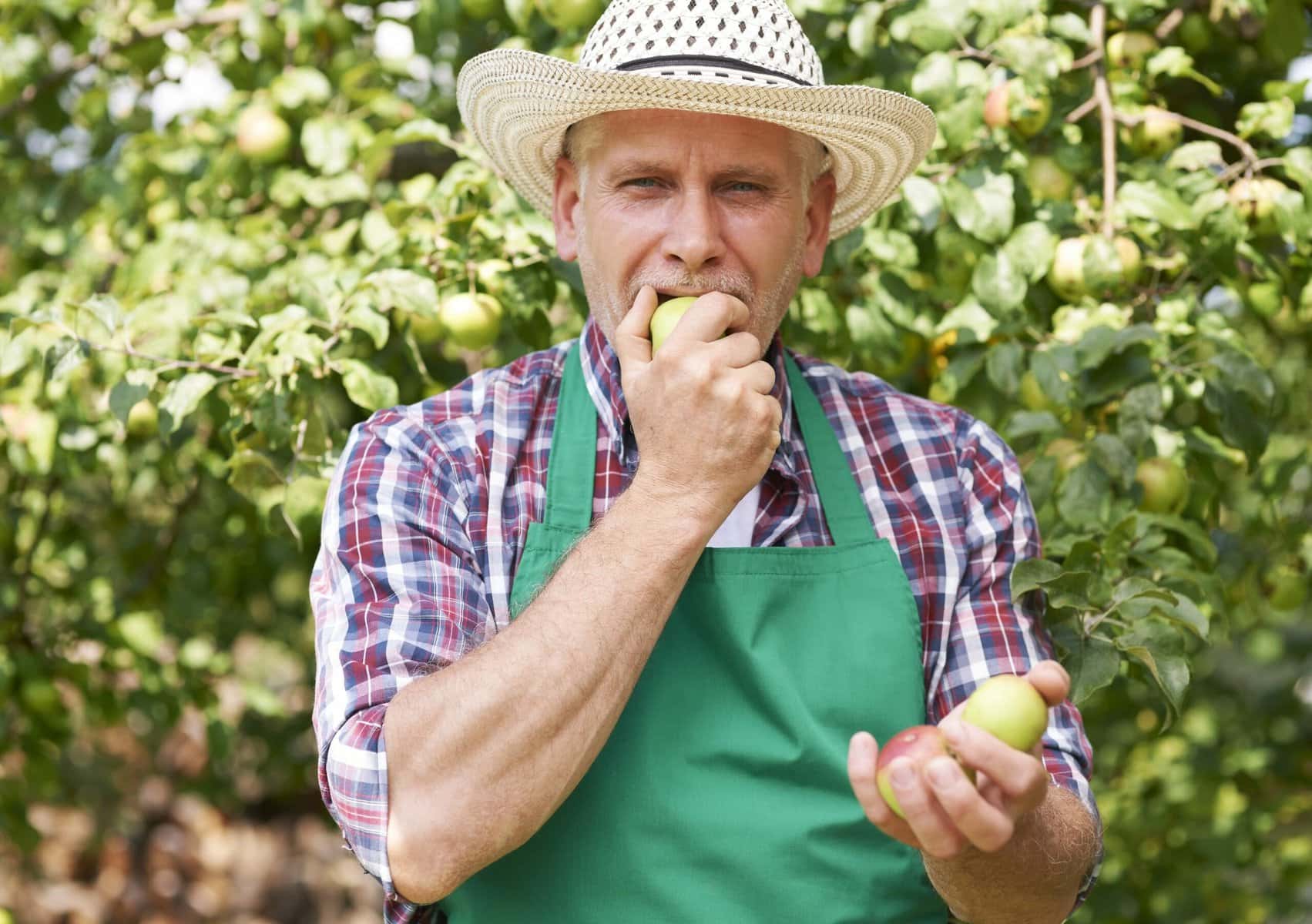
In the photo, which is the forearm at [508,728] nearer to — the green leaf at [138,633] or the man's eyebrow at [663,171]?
the man's eyebrow at [663,171]

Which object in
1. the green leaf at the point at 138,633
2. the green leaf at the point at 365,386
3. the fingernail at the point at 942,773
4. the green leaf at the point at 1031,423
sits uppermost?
the fingernail at the point at 942,773

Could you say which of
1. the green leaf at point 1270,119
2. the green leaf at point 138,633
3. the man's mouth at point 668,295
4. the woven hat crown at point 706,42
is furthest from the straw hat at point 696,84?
the green leaf at point 138,633

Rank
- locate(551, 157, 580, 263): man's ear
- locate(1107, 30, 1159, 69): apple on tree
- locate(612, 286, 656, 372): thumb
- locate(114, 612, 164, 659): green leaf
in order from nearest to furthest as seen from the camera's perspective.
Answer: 1. locate(612, 286, 656, 372): thumb
2. locate(551, 157, 580, 263): man's ear
3. locate(1107, 30, 1159, 69): apple on tree
4. locate(114, 612, 164, 659): green leaf

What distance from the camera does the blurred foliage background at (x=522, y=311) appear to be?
206cm

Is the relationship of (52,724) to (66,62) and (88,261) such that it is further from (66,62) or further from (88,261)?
(66,62)

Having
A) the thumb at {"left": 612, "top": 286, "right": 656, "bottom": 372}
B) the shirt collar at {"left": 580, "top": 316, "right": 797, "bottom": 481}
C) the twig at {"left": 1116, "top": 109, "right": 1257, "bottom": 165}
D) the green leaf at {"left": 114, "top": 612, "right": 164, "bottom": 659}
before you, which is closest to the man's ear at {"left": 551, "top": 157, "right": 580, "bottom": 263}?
the shirt collar at {"left": 580, "top": 316, "right": 797, "bottom": 481}

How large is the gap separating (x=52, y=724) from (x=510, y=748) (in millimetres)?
1953

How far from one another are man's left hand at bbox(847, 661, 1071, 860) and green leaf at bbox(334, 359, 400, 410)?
41.0 inches

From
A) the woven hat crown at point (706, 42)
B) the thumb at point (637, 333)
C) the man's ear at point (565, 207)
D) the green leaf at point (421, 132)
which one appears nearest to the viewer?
the thumb at point (637, 333)

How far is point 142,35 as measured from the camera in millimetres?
2930

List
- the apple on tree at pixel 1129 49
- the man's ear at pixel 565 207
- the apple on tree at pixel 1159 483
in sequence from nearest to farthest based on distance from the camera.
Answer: the man's ear at pixel 565 207
the apple on tree at pixel 1159 483
the apple on tree at pixel 1129 49

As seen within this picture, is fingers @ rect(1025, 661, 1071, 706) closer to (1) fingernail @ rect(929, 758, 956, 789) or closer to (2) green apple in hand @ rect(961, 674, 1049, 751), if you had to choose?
(2) green apple in hand @ rect(961, 674, 1049, 751)

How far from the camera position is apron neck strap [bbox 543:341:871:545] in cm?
164

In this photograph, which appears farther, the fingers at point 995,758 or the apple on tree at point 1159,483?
the apple on tree at point 1159,483
